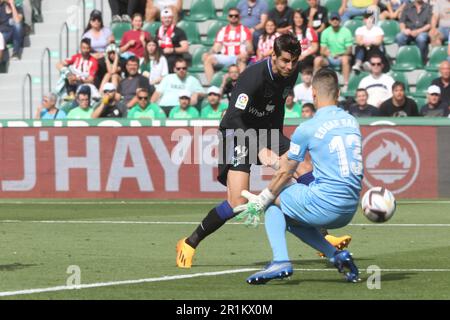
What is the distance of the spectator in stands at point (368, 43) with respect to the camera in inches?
922

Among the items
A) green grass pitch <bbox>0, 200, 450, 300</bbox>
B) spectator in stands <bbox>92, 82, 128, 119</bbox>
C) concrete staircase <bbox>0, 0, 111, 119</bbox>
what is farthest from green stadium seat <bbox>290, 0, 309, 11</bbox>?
green grass pitch <bbox>0, 200, 450, 300</bbox>

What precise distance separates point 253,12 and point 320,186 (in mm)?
16139

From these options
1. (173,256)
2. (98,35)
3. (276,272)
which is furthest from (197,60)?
(276,272)

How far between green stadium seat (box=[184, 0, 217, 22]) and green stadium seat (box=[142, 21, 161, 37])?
77 centimetres

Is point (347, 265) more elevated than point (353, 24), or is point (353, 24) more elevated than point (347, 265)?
point (353, 24)

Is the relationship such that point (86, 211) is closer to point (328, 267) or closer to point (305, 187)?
point (328, 267)

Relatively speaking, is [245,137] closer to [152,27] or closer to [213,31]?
[213,31]

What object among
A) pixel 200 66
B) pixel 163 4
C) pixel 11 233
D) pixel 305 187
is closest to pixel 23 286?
pixel 305 187

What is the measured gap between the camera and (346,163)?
9586mm

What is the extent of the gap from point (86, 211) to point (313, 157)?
9.55 m

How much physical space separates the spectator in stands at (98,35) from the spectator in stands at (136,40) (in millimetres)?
495

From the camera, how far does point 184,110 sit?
22.6 meters

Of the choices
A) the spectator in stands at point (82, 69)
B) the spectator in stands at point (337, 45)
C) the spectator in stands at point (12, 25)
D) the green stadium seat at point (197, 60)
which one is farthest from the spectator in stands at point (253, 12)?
the spectator in stands at point (12, 25)

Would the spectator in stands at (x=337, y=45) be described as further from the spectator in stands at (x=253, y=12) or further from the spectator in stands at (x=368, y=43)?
the spectator in stands at (x=253, y=12)
